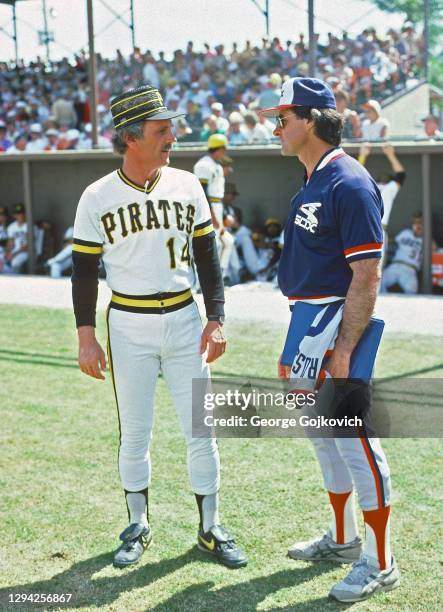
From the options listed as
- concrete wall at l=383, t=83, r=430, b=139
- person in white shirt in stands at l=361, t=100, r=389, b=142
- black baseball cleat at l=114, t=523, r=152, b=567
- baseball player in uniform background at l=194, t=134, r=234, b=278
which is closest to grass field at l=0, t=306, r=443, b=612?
black baseball cleat at l=114, t=523, r=152, b=567

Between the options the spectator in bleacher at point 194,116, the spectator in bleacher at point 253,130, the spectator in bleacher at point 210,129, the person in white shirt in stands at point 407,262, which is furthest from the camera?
the spectator in bleacher at point 194,116

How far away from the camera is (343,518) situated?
12.1 ft

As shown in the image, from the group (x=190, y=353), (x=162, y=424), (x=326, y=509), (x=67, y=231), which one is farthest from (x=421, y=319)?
(x=67, y=231)

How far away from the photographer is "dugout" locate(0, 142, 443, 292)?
11211 mm

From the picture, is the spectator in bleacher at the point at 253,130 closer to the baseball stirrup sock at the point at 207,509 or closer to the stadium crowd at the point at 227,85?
the stadium crowd at the point at 227,85

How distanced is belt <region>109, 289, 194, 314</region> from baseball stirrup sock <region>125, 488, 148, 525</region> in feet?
2.81

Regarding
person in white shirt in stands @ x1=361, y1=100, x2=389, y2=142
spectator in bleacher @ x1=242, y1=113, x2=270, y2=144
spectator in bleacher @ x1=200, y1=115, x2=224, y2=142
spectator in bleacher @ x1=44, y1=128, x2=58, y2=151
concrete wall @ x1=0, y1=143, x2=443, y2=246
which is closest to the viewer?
concrete wall @ x1=0, y1=143, x2=443, y2=246

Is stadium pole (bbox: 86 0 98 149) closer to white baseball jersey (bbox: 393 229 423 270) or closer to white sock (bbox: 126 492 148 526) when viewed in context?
white baseball jersey (bbox: 393 229 423 270)

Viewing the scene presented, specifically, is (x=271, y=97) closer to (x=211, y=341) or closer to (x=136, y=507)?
(x=211, y=341)

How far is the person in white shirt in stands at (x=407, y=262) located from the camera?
1105 cm

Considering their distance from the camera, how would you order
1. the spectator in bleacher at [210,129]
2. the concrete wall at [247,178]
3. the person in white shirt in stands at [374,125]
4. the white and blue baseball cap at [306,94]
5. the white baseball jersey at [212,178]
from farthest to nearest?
the spectator in bleacher at [210,129] < the person in white shirt in stands at [374,125] < the concrete wall at [247,178] < the white baseball jersey at [212,178] < the white and blue baseball cap at [306,94]

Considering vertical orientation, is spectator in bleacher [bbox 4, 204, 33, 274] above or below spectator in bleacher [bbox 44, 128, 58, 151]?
below

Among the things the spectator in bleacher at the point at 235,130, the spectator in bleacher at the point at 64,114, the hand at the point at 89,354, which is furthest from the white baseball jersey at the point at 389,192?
the spectator in bleacher at the point at 64,114

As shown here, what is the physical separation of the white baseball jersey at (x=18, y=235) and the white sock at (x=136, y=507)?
437 inches
